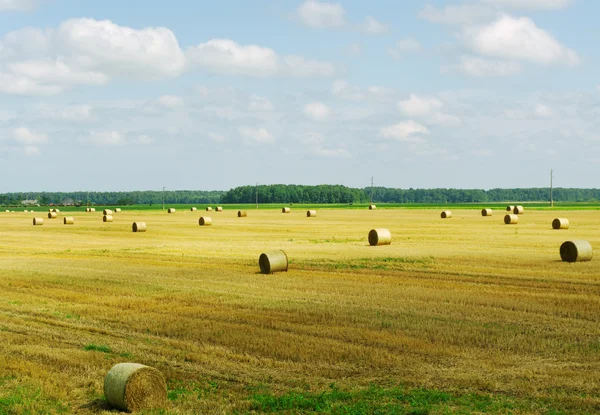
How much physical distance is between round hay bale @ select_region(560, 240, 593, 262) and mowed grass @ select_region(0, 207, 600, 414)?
1.58 ft

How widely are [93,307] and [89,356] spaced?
525 centimetres

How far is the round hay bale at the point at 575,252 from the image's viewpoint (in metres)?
26.4

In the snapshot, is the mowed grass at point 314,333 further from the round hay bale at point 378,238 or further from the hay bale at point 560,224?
the hay bale at point 560,224

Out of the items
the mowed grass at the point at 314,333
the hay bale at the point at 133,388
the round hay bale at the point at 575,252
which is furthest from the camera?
the round hay bale at the point at 575,252

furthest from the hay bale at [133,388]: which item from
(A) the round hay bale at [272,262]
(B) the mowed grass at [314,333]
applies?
(A) the round hay bale at [272,262]

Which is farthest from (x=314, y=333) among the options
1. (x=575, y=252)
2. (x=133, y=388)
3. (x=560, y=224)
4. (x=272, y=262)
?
(x=560, y=224)

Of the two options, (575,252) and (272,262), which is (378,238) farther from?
(272,262)

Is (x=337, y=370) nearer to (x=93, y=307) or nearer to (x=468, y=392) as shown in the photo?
(x=468, y=392)

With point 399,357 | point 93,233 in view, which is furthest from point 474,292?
point 93,233

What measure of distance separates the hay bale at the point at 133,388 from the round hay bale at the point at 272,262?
14.3 m

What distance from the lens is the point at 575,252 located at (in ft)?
86.7

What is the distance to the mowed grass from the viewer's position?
400 inches

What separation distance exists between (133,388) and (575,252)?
20856mm

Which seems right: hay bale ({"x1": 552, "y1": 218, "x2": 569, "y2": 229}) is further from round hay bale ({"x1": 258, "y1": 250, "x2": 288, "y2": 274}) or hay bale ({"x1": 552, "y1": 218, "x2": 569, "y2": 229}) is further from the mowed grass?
round hay bale ({"x1": 258, "y1": 250, "x2": 288, "y2": 274})
